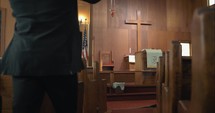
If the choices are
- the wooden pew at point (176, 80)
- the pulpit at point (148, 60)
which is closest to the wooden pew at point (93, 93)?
the wooden pew at point (176, 80)

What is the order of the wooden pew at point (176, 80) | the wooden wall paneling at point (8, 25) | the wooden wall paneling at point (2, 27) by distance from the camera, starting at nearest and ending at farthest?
the wooden pew at point (176, 80), the wooden wall paneling at point (2, 27), the wooden wall paneling at point (8, 25)

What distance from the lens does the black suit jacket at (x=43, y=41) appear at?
95 centimetres

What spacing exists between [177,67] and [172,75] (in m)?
0.06

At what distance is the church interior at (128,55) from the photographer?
7.77 ft

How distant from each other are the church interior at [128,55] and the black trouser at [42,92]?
585 millimetres

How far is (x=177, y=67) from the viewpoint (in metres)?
1.43

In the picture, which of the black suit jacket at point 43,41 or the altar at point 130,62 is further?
the altar at point 130,62

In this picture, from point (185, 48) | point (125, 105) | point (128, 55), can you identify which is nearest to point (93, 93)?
point (125, 105)

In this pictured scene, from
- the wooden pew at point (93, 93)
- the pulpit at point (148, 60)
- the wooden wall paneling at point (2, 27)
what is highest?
the wooden wall paneling at point (2, 27)

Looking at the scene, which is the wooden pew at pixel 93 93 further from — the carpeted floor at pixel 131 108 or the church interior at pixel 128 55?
the carpeted floor at pixel 131 108

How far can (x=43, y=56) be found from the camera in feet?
3.13

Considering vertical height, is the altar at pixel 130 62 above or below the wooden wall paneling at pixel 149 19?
below

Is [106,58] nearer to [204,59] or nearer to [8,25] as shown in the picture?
[8,25]

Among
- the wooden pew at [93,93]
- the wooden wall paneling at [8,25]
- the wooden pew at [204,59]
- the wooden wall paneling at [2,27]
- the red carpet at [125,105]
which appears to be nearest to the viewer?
the wooden pew at [204,59]
